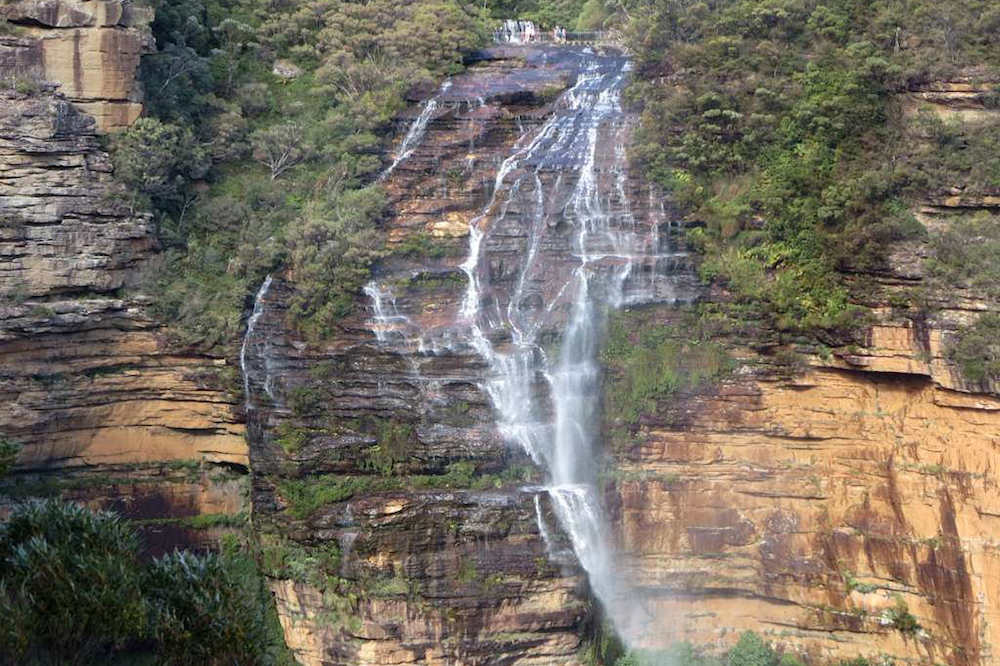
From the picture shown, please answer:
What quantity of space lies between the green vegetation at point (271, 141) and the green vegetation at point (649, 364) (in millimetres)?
7025

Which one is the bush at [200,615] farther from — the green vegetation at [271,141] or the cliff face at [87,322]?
the green vegetation at [271,141]

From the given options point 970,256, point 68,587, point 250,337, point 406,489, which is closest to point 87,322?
point 250,337

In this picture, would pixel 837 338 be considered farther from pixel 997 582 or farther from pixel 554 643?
pixel 554 643

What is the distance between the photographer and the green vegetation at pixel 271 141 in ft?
87.1

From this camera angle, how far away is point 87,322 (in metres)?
24.3

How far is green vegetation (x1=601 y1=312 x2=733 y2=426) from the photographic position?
25672 mm

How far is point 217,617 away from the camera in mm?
19969

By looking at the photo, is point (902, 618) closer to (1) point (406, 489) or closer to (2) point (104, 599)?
(1) point (406, 489)

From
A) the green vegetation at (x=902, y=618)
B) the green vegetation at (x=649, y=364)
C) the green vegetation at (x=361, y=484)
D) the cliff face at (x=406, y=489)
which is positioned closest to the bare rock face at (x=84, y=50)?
the cliff face at (x=406, y=489)

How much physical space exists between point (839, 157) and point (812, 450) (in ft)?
25.6

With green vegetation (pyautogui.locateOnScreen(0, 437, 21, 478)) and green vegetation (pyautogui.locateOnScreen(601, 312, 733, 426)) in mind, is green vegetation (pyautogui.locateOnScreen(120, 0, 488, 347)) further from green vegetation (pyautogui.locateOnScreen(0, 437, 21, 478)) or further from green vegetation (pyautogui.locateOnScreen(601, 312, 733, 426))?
green vegetation (pyautogui.locateOnScreen(601, 312, 733, 426))

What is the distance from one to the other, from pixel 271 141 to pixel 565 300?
433 inches

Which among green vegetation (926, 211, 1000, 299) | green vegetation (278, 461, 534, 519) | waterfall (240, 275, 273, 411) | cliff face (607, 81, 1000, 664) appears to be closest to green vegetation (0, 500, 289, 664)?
green vegetation (278, 461, 534, 519)

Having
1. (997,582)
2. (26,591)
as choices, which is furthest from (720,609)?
(26,591)
